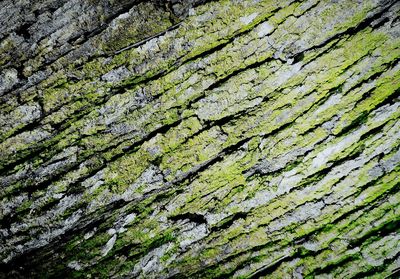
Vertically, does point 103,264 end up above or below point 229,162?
below

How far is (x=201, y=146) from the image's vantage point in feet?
5.27

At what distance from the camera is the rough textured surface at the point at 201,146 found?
156cm

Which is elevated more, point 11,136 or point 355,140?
point 11,136

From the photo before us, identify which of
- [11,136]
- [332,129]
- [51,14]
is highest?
[51,14]

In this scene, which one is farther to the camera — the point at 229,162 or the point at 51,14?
the point at 51,14

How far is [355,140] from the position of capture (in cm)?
155

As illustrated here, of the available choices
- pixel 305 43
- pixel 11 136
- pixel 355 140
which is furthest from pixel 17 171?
pixel 355 140

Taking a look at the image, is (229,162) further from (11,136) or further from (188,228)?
(11,136)

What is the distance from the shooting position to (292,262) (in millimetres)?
1609

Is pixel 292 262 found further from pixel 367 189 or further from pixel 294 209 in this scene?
pixel 367 189

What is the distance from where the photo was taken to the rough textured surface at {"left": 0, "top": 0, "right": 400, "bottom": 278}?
1560 millimetres

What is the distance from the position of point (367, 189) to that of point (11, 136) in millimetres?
2016

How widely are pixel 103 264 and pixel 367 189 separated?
1.54 meters

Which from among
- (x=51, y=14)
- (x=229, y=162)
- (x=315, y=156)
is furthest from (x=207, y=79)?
(x=51, y=14)
